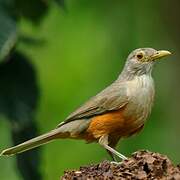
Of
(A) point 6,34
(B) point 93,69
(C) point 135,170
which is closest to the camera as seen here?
(C) point 135,170

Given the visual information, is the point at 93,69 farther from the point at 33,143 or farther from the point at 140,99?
the point at 33,143

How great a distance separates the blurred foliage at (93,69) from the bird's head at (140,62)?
9.25 feet

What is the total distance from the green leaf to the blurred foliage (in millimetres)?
4238

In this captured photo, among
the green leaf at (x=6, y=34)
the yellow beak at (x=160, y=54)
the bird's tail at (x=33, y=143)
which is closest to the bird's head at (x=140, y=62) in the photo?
the yellow beak at (x=160, y=54)

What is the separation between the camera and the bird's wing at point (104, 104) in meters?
9.41

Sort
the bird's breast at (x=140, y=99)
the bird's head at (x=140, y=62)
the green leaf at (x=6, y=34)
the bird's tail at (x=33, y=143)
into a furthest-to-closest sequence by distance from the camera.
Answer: the bird's head at (x=140, y=62)
the bird's breast at (x=140, y=99)
the bird's tail at (x=33, y=143)
the green leaf at (x=6, y=34)

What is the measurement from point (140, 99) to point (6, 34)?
5.38ft

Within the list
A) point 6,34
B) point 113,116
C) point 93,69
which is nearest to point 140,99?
point 113,116

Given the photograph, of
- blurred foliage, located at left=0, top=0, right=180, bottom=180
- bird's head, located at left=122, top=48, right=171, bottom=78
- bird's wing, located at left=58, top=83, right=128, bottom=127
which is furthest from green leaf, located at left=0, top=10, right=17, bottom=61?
blurred foliage, located at left=0, top=0, right=180, bottom=180

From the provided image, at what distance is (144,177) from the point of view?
22.2 feet

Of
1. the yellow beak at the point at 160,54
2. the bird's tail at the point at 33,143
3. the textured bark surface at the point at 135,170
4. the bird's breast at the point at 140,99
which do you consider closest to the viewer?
the textured bark surface at the point at 135,170

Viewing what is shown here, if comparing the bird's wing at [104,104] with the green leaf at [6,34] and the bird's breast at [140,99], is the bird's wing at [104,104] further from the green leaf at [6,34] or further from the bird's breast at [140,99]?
the green leaf at [6,34]

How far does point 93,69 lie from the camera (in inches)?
532

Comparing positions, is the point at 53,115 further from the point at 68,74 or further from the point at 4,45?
the point at 4,45
